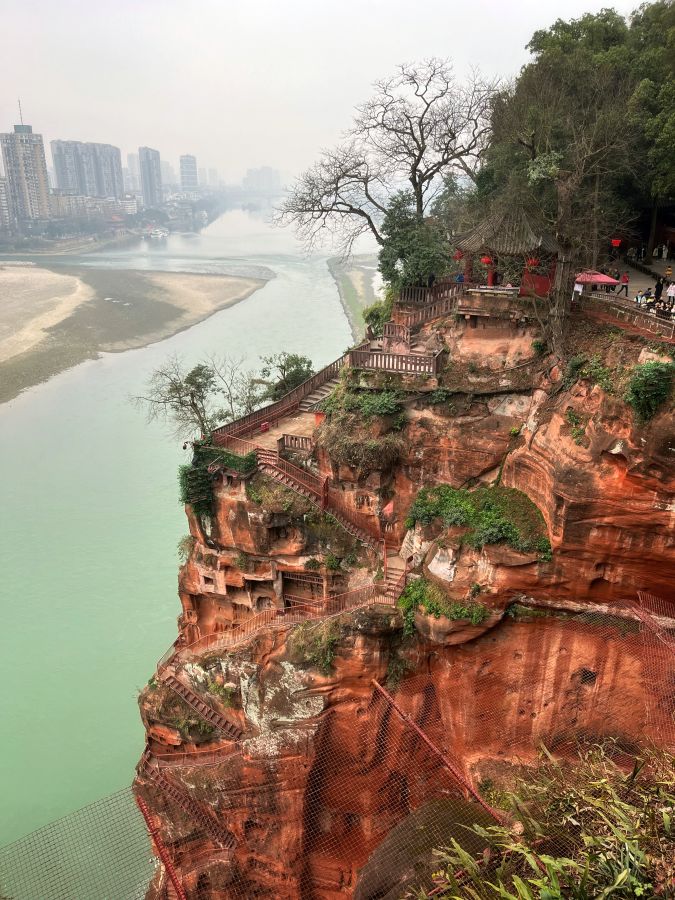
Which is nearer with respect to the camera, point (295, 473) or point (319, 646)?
point (319, 646)

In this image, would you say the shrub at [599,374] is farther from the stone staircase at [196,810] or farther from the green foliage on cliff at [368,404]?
the stone staircase at [196,810]

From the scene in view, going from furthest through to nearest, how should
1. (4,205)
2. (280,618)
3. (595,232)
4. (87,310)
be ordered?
(4,205) → (87,310) → (595,232) → (280,618)

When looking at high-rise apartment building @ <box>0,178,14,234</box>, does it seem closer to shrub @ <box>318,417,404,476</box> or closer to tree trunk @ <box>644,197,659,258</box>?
tree trunk @ <box>644,197,659,258</box>

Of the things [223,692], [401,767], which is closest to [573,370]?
[401,767]

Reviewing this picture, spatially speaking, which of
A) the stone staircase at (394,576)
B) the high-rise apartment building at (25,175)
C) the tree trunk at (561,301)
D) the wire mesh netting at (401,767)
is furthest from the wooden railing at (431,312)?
the high-rise apartment building at (25,175)

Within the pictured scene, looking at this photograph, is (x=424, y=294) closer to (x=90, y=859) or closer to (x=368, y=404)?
(x=368, y=404)
